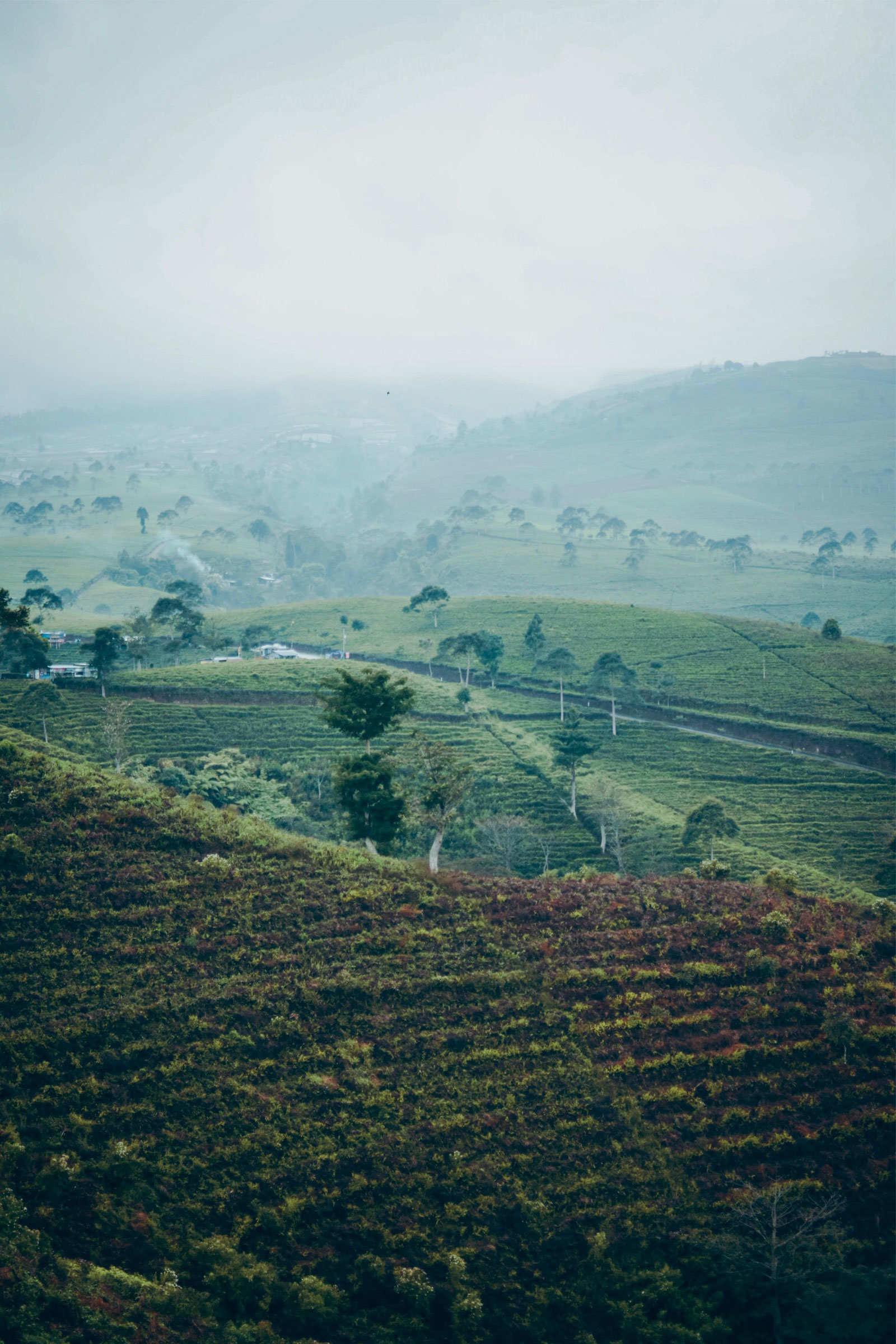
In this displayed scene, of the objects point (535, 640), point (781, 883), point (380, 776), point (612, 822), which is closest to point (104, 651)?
point (380, 776)

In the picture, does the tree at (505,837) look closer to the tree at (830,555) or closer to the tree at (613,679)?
the tree at (613,679)

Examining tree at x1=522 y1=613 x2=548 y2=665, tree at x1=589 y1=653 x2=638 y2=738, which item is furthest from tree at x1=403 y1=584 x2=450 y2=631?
tree at x1=589 y1=653 x2=638 y2=738

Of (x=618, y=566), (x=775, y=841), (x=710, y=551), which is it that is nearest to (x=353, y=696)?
(x=775, y=841)

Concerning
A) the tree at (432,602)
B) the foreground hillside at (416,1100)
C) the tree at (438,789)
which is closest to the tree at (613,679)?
the tree at (432,602)

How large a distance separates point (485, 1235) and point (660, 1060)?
285 inches

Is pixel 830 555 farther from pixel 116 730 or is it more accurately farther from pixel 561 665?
pixel 116 730

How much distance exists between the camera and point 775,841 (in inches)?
2090

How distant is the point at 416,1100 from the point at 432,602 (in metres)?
84.2

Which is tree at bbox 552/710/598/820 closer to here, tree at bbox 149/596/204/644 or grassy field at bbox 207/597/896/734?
grassy field at bbox 207/597/896/734

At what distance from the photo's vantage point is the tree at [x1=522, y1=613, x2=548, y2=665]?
85875 mm

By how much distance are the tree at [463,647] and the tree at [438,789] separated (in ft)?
118

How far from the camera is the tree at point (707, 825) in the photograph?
4816cm

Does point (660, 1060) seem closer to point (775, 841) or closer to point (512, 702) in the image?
point (775, 841)

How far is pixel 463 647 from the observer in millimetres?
77625
